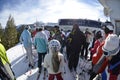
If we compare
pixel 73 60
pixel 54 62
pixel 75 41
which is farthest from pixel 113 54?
pixel 73 60

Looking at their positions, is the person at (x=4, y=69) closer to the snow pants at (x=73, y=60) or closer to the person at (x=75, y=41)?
the person at (x=75, y=41)

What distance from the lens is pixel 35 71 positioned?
14461 millimetres

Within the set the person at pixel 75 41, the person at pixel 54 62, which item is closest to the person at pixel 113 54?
the person at pixel 54 62

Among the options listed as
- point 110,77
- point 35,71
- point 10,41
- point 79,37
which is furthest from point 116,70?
point 10,41

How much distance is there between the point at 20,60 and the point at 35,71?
386cm

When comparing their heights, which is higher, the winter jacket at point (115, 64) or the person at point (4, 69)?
the winter jacket at point (115, 64)

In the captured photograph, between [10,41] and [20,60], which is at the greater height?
[20,60]

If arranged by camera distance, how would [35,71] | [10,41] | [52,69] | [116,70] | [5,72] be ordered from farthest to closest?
[10,41] < [35,71] < [52,69] < [5,72] < [116,70]

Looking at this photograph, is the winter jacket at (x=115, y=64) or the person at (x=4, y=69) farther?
the person at (x=4, y=69)

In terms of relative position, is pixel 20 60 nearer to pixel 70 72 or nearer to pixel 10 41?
pixel 70 72

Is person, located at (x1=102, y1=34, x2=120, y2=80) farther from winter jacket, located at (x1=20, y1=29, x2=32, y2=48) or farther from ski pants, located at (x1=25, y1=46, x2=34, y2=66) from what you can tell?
ski pants, located at (x1=25, y1=46, x2=34, y2=66)

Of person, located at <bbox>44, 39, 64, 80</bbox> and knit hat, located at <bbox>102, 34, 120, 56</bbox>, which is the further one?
person, located at <bbox>44, 39, 64, 80</bbox>

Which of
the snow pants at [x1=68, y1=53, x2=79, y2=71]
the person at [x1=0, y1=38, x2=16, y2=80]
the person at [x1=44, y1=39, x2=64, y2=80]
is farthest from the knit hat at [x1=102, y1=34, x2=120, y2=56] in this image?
the snow pants at [x1=68, y1=53, x2=79, y2=71]

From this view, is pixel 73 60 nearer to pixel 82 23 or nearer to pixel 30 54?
pixel 30 54
